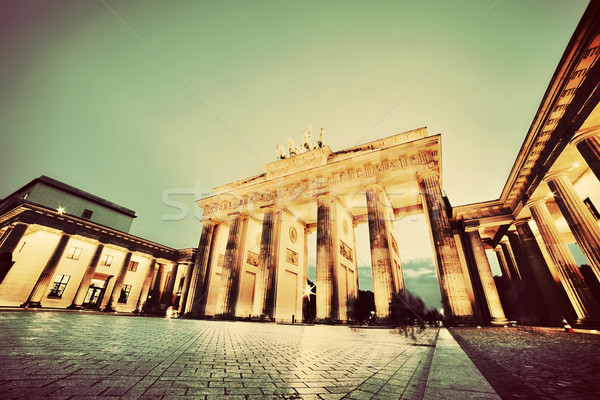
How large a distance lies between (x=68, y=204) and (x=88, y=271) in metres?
11.9

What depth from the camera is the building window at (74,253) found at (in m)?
24.5

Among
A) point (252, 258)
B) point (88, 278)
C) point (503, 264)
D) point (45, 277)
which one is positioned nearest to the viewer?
point (503, 264)

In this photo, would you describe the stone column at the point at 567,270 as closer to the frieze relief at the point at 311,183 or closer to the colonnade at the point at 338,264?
the colonnade at the point at 338,264

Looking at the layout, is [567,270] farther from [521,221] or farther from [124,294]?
[124,294]

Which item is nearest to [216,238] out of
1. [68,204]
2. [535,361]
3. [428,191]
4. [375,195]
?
[375,195]

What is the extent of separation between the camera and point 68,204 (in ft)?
94.9

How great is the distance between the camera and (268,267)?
17391 millimetres

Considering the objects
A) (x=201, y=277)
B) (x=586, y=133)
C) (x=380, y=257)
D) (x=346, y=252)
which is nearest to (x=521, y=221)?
(x=586, y=133)

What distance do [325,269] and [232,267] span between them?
28.8 feet

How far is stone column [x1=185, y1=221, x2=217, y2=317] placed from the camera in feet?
66.2

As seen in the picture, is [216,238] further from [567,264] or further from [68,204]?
[567,264]

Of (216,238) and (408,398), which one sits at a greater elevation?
(216,238)

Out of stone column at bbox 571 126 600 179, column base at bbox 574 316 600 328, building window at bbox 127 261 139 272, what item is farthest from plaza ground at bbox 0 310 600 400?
building window at bbox 127 261 139 272

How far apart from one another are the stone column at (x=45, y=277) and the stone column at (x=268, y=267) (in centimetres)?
1888
